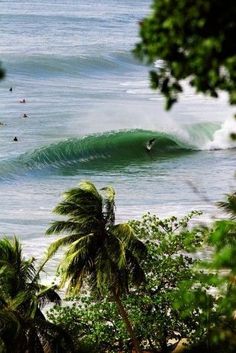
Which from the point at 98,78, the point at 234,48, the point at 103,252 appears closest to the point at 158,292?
the point at 103,252

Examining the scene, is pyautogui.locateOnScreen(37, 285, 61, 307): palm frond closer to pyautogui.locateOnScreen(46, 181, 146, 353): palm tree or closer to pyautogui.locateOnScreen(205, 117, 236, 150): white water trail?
pyautogui.locateOnScreen(46, 181, 146, 353): palm tree

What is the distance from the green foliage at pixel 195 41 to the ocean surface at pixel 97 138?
14.9 metres

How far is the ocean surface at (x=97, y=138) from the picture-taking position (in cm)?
3788

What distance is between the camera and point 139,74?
7438 centimetres

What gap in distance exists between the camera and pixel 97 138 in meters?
51.9

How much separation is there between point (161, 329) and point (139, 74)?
56.3 metres

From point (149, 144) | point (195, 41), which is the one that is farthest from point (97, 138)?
point (195, 41)

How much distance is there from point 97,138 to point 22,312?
1400 inches

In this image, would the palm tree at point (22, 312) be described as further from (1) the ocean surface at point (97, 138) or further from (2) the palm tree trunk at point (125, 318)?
(1) the ocean surface at point (97, 138)

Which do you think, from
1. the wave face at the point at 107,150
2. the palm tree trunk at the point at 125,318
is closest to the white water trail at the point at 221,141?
the wave face at the point at 107,150

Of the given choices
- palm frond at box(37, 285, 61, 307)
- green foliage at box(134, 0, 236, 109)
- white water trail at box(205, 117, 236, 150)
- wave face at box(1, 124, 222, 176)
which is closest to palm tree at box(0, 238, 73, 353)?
palm frond at box(37, 285, 61, 307)

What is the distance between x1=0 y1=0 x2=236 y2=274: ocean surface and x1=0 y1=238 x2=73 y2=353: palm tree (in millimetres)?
5839

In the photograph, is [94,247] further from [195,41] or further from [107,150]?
[107,150]

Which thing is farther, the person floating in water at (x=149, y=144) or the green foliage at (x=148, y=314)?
the person floating in water at (x=149, y=144)
